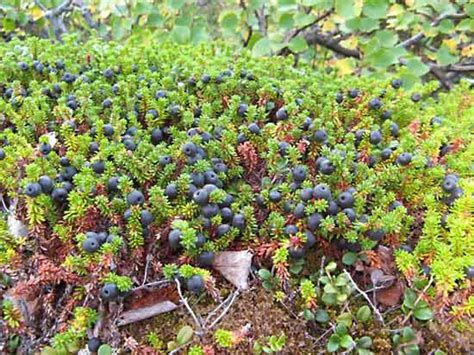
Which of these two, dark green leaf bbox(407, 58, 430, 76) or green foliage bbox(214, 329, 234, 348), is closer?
green foliage bbox(214, 329, 234, 348)

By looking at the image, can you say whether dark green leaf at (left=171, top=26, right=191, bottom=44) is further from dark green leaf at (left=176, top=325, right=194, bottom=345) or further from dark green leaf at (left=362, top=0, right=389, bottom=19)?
dark green leaf at (left=176, top=325, right=194, bottom=345)

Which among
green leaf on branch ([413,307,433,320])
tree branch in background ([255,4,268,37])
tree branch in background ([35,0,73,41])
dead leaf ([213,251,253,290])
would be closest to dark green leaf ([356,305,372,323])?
green leaf on branch ([413,307,433,320])

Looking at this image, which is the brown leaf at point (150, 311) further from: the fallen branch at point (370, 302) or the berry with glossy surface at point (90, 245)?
the fallen branch at point (370, 302)

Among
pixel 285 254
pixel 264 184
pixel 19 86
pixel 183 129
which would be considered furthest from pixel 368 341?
pixel 19 86

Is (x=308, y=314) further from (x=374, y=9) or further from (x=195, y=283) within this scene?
(x=374, y=9)

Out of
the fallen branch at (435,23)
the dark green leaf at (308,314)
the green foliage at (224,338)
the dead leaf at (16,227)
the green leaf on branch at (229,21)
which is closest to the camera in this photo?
the green foliage at (224,338)

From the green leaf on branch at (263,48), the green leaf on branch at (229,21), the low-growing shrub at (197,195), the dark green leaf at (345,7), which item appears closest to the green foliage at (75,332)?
the low-growing shrub at (197,195)

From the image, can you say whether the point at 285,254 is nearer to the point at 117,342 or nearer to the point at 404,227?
the point at 404,227
